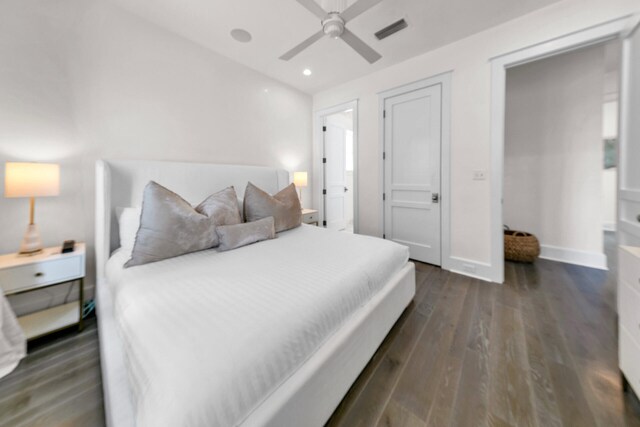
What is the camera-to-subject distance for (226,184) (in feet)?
8.16

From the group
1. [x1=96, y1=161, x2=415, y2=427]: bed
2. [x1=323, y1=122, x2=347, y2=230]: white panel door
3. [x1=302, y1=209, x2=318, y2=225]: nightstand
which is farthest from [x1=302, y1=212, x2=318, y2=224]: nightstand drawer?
[x1=96, y1=161, x2=415, y2=427]: bed

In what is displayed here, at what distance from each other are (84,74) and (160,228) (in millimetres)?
1609

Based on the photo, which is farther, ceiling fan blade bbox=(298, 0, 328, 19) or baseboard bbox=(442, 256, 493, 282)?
baseboard bbox=(442, 256, 493, 282)

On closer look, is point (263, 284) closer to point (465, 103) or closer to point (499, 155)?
point (499, 155)

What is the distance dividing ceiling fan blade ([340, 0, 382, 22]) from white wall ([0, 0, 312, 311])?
5.87 ft

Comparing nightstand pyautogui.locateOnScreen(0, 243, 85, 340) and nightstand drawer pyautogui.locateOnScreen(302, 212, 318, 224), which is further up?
nightstand drawer pyautogui.locateOnScreen(302, 212, 318, 224)

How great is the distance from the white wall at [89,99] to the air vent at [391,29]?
1.79 metres

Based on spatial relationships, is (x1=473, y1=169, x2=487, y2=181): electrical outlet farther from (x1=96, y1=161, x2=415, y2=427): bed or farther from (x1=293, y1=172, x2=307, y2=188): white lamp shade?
(x1=293, y1=172, x2=307, y2=188): white lamp shade

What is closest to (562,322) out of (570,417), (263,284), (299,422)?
(570,417)

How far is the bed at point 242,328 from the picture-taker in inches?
24.7

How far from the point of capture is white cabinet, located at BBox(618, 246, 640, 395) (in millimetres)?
1005

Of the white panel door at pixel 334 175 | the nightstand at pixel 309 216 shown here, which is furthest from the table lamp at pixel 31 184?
the white panel door at pixel 334 175

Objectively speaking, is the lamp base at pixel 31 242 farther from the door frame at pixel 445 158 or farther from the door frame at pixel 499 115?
the door frame at pixel 499 115

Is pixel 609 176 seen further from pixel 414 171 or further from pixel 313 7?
pixel 313 7
